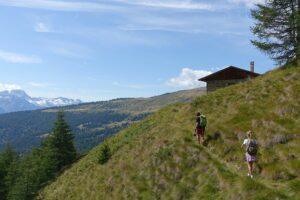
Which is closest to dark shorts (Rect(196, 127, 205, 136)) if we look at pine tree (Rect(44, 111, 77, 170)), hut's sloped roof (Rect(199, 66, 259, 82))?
hut's sloped roof (Rect(199, 66, 259, 82))

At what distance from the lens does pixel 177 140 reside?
1321 inches

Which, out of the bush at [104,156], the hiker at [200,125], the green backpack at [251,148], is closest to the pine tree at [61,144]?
the bush at [104,156]

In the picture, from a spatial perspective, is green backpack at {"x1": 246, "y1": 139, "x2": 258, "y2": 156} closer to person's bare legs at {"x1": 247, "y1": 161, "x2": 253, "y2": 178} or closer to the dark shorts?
person's bare legs at {"x1": 247, "y1": 161, "x2": 253, "y2": 178}

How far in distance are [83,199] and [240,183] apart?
Result: 1963 centimetres

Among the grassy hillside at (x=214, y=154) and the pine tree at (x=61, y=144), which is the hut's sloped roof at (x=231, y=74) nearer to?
the grassy hillside at (x=214, y=154)

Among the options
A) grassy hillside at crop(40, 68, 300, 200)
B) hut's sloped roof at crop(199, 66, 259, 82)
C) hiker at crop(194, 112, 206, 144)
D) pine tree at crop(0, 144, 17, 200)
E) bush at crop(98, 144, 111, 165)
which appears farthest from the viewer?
pine tree at crop(0, 144, 17, 200)

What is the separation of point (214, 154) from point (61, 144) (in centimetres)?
4449

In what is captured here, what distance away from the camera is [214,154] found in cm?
2873

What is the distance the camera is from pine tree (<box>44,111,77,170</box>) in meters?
67.3

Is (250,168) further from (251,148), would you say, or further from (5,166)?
(5,166)

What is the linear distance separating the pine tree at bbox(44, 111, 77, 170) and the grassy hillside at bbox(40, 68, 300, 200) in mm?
20782

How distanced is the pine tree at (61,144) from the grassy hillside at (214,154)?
20.8 metres

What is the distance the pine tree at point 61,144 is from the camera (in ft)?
221

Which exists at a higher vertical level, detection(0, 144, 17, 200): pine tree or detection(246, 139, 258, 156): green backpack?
detection(246, 139, 258, 156): green backpack
